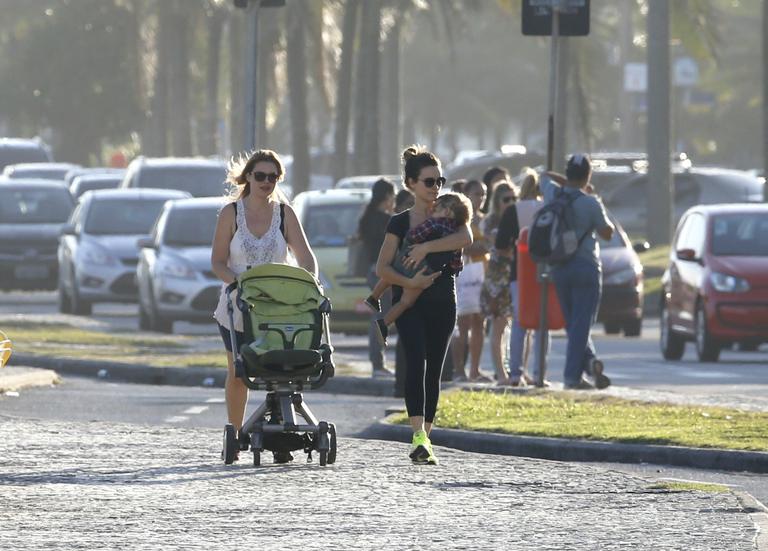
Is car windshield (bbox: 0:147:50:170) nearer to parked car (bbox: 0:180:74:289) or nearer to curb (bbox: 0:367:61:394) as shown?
parked car (bbox: 0:180:74:289)

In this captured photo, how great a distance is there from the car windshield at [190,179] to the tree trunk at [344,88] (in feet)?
39.3

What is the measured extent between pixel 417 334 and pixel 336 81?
39763 millimetres

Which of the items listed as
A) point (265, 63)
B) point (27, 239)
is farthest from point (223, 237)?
point (265, 63)

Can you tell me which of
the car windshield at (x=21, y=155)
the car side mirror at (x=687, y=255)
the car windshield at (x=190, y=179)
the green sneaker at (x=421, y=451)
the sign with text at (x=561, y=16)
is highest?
the sign with text at (x=561, y=16)

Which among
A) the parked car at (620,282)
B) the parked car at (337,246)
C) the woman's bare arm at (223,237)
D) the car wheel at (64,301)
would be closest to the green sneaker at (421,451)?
the woman's bare arm at (223,237)

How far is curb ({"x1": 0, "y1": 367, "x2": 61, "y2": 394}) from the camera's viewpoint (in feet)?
59.5

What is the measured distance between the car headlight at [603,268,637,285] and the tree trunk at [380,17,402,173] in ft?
90.1

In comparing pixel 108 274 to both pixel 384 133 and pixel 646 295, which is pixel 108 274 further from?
pixel 384 133

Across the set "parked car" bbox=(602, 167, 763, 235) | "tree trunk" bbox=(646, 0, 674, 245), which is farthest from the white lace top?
"parked car" bbox=(602, 167, 763, 235)

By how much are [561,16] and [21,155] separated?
Result: 3613 cm

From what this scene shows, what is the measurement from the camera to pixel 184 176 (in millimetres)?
34219

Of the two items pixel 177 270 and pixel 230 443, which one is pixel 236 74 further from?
pixel 230 443

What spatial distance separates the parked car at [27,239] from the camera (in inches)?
1323

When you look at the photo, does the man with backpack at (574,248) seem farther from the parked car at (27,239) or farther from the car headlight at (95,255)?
the parked car at (27,239)
